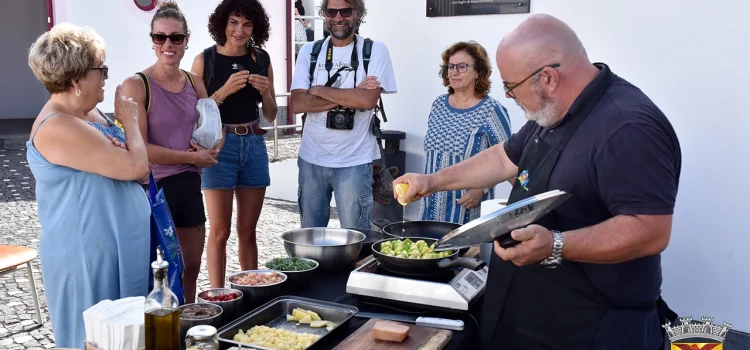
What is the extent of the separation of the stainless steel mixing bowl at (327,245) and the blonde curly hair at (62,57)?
A: 1.05 meters

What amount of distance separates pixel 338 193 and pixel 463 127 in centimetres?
86

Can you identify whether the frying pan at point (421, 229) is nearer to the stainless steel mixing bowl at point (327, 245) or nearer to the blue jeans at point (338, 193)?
the stainless steel mixing bowl at point (327, 245)

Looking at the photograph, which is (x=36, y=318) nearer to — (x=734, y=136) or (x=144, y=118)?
(x=144, y=118)

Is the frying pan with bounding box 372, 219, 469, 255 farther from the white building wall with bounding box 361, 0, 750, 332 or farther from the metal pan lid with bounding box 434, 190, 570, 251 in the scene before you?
the white building wall with bounding box 361, 0, 750, 332

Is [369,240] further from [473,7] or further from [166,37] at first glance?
[473,7]

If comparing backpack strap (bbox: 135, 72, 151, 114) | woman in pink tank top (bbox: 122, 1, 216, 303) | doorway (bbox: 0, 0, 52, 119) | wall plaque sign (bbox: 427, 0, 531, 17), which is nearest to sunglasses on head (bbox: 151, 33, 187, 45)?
woman in pink tank top (bbox: 122, 1, 216, 303)

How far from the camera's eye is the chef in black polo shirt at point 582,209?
1.82 meters

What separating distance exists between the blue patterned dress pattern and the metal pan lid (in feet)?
6.25

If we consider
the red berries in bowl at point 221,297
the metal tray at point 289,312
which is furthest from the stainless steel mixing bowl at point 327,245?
the red berries in bowl at point 221,297

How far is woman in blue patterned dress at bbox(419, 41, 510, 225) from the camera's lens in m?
3.82

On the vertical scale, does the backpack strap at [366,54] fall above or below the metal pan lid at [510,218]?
above

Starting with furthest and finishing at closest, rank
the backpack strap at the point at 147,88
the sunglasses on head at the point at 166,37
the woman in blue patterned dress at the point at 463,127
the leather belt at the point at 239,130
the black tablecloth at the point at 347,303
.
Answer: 1. the leather belt at the point at 239,130
2. the woman in blue patterned dress at the point at 463,127
3. the sunglasses on head at the point at 166,37
4. the backpack strap at the point at 147,88
5. the black tablecloth at the point at 347,303

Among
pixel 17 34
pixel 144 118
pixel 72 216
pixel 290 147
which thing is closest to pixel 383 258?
pixel 72 216

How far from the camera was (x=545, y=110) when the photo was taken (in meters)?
2.06
